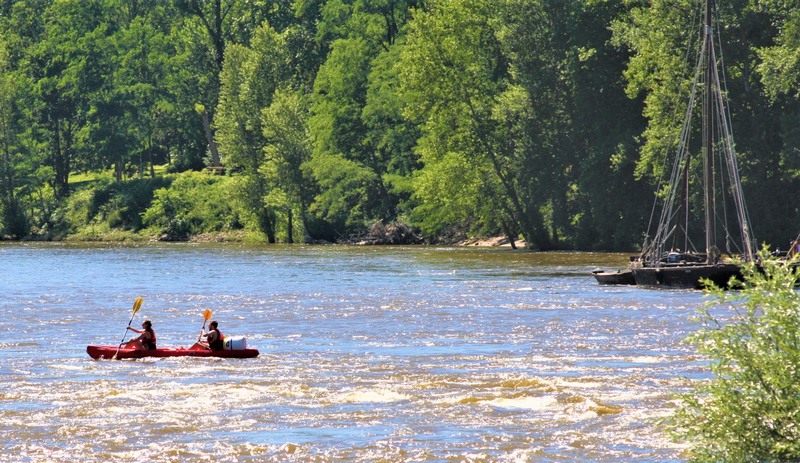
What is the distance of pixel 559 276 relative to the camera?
56.2 metres

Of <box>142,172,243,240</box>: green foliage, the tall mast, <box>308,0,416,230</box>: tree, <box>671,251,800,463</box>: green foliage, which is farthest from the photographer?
<box>142,172,243,240</box>: green foliage

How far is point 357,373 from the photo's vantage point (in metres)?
28.0

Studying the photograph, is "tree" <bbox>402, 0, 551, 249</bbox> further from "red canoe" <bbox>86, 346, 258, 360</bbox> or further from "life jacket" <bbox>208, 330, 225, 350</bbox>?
"red canoe" <bbox>86, 346, 258, 360</bbox>

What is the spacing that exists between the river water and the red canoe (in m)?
0.22

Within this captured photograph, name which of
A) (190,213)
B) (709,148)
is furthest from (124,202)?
(709,148)

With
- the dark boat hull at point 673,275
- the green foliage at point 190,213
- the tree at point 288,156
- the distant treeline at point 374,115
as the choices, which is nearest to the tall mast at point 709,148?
the dark boat hull at point 673,275

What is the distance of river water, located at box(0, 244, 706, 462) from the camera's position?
20.5 meters

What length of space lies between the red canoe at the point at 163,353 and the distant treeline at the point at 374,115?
128 ft

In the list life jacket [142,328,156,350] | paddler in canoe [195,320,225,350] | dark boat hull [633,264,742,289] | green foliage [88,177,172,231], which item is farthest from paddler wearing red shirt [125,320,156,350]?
green foliage [88,177,172,231]

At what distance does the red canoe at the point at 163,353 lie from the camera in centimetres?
3012

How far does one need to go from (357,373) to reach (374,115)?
73.3 meters

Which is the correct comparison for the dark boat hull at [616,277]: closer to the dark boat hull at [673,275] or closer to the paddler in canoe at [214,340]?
the dark boat hull at [673,275]

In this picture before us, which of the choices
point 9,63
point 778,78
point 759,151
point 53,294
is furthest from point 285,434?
point 9,63

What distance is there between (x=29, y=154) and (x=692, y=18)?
64186 millimetres
